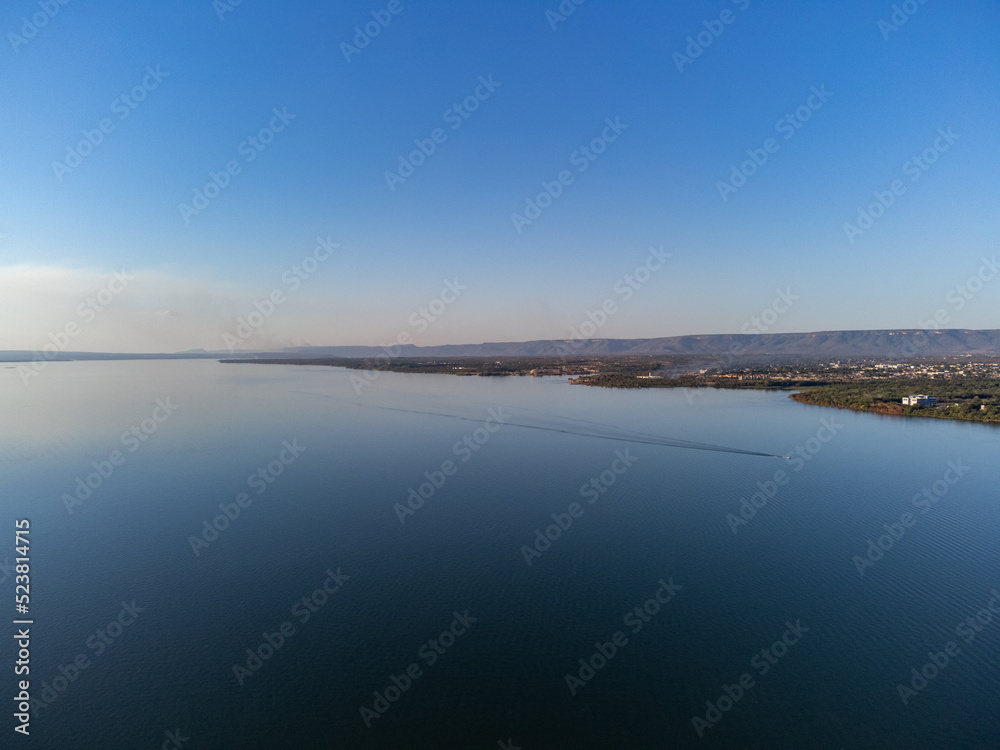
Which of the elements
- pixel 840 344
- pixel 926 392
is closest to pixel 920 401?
pixel 926 392

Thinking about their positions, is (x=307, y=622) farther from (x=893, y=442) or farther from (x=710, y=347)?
(x=710, y=347)

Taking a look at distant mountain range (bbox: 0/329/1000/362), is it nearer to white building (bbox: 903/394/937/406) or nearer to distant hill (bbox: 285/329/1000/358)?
distant hill (bbox: 285/329/1000/358)

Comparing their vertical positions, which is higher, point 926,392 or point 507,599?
point 507,599

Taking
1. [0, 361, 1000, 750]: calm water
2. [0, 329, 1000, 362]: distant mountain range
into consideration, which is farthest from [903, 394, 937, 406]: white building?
[0, 329, 1000, 362]: distant mountain range

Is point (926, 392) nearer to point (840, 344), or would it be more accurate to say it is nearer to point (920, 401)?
point (920, 401)

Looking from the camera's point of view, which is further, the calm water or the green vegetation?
the green vegetation

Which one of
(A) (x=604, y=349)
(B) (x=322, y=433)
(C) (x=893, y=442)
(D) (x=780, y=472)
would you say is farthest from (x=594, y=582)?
(A) (x=604, y=349)

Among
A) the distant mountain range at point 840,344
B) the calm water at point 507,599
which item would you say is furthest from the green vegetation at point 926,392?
the distant mountain range at point 840,344

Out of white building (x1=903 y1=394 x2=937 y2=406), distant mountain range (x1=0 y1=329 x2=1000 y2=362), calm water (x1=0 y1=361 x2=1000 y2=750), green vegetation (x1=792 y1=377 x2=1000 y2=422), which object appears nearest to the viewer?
calm water (x1=0 y1=361 x2=1000 y2=750)
